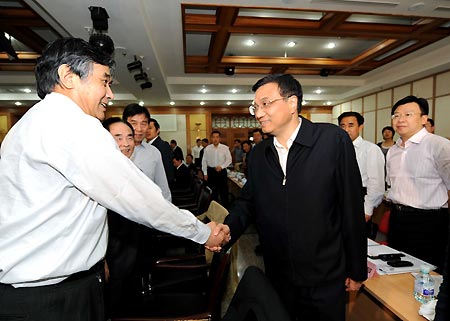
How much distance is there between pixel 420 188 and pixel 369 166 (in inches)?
26.0

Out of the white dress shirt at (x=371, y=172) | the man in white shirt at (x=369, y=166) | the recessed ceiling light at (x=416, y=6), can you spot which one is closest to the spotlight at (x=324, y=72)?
the recessed ceiling light at (x=416, y=6)

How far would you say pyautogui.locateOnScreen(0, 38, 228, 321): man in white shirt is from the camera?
92 cm

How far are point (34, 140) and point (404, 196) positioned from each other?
2372mm

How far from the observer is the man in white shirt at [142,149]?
2.61 metres

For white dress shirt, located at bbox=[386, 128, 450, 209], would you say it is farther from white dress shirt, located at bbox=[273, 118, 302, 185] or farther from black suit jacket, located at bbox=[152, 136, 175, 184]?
black suit jacket, located at bbox=[152, 136, 175, 184]

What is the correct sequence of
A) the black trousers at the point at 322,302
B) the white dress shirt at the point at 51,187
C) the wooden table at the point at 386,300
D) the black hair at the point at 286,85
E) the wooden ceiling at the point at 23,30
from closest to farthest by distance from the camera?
the white dress shirt at the point at 51,187
the wooden table at the point at 386,300
the black trousers at the point at 322,302
the black hair at the point at 286,85
the wooden ceiling at the point at 23,30

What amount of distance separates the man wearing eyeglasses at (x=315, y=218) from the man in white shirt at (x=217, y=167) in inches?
211

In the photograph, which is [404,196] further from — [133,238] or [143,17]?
[143,17]

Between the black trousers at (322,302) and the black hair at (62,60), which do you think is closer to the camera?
the black hair at (62,60)

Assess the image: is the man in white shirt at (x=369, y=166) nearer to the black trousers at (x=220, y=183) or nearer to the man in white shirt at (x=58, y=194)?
the man in white shirt at (x=58, y=194)

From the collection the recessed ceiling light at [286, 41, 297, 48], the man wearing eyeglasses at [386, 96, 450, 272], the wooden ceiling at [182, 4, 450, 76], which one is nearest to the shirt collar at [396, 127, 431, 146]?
the man wearing eyeglasses at [386, 96, 450, 272]

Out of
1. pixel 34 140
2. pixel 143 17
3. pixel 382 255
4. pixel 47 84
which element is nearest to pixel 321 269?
pixel 382 255

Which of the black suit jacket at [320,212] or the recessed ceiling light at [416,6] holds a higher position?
the recessed ceiling light at [416,6]

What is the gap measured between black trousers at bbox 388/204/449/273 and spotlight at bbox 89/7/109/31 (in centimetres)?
329
